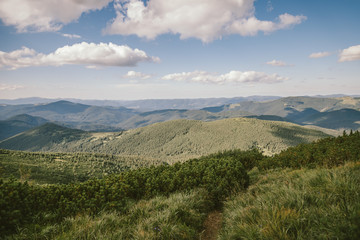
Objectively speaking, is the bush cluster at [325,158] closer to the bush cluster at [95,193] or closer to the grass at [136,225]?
the bush cluster at [95,193]

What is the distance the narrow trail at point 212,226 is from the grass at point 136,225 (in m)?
0.30

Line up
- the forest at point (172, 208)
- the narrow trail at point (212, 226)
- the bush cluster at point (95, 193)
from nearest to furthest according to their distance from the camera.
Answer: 1. the forest at point (172, 208)
2. the bush cluster at point (95, 193)
3. the narrow trail at point (212, 226)

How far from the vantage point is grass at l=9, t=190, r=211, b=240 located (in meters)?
4.72

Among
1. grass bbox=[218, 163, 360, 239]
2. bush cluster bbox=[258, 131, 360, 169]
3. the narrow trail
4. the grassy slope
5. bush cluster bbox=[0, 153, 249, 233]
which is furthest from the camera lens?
bush cluster bbox=[258, 131, 360, 169]

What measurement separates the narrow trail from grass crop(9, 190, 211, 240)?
296mm

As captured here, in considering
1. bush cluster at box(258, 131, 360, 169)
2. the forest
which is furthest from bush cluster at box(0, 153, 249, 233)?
bush cluster at box(258, 131, 360, 169)

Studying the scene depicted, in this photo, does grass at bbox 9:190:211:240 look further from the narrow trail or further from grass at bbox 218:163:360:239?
grass at bbox 218:163:360:239

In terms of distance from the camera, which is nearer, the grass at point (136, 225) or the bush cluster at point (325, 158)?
the grass at point (136, 225)

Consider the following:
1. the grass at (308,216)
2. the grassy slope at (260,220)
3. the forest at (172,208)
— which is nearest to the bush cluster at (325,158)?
the forest at (172,208)

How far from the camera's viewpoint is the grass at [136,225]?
186 inches

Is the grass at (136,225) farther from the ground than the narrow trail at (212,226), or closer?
farther from the ground

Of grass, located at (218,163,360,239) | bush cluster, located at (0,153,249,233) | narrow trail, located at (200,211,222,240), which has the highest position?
grass, located at (218,163,360,239)

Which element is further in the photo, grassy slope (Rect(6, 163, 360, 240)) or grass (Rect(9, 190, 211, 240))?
grass (Rect(9, 190, 211, 240))

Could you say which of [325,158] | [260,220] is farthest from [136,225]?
[325,158]
